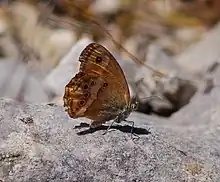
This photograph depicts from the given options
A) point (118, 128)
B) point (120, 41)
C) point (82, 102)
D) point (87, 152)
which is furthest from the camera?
point (120, 41)

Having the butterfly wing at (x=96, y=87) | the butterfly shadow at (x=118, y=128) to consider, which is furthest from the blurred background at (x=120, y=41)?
the butterfly shadow at (x=118, y=128)

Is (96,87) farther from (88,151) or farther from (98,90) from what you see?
(88,151)

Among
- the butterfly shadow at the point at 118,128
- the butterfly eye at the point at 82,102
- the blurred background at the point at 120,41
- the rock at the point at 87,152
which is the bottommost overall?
the rock at the point at 87,152

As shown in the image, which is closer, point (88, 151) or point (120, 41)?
point (88, 151)

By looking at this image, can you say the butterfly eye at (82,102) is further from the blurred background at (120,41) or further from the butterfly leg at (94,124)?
the blurred background at (120,41)

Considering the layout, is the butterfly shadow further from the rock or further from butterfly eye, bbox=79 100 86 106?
butterfly eye, bbox=79 100 86 106

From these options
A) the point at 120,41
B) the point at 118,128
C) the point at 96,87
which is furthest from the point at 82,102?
the point at 120,41

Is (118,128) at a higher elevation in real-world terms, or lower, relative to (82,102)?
lower
